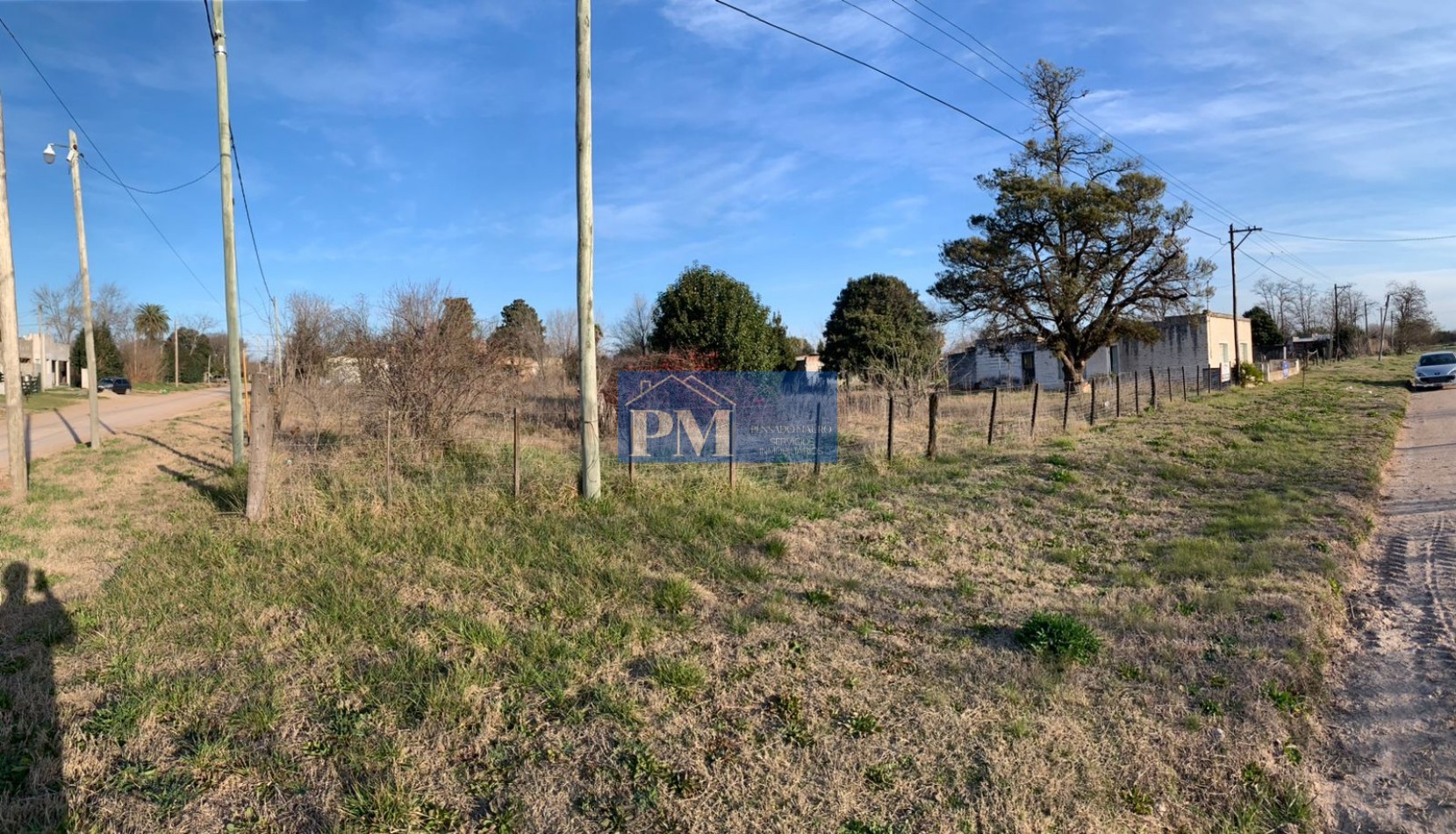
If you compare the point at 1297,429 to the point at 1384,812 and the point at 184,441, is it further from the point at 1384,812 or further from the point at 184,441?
the point at 184,441

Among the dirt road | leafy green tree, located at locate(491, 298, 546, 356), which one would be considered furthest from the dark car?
the dirt road

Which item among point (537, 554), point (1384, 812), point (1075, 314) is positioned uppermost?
point (1075, 314)

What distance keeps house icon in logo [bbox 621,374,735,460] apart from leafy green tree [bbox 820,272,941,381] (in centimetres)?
1411

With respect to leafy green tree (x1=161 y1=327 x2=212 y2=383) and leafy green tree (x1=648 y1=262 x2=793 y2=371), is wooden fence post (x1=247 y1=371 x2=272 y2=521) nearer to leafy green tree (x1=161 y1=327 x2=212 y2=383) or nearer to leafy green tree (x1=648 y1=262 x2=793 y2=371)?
leafy green tree (x1=648 y1=262 x2=793 y2=371)

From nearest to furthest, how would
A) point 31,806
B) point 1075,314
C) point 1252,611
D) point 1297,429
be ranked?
point 31,806 < point 1252,611 < point 1297,429 < point 1075,314

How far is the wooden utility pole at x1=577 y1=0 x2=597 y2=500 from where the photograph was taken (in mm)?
8305

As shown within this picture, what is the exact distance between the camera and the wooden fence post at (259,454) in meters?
7.57

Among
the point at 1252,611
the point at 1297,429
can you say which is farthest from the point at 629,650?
the point at 1297,429

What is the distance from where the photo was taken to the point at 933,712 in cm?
396

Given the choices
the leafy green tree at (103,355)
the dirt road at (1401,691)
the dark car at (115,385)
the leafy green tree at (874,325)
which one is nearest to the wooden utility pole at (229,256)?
the dirt road at (1401,691)

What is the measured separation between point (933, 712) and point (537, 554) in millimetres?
3632

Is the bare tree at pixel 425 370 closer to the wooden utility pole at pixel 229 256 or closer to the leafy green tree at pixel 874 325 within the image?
the wooden utility pole at pixel 229 256

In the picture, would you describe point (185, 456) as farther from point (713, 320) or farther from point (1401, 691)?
point (1401, 691)

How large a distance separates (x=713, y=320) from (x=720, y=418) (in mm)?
6592
